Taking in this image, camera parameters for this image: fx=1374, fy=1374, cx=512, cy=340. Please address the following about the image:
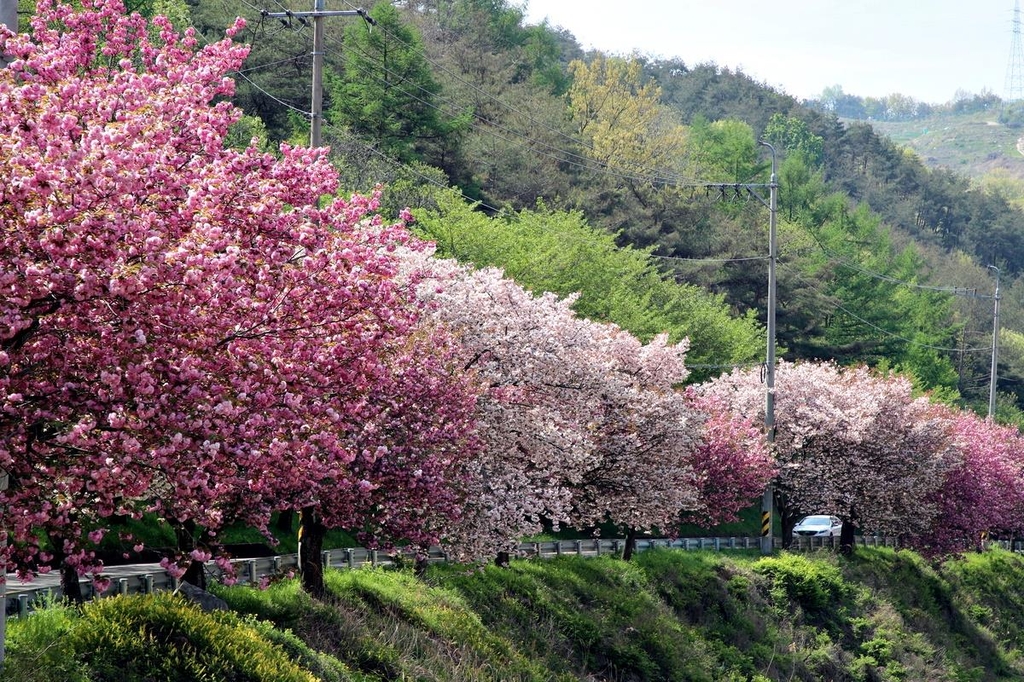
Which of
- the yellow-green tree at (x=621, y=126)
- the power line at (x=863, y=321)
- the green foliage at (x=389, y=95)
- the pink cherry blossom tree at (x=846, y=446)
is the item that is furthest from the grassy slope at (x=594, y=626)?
the yellow-green tree at (x=621, y=126)

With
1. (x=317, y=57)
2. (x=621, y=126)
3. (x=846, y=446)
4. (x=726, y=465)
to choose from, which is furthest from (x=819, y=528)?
(x=317, y=57)

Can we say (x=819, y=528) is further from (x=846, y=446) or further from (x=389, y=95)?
(x=389, y=95)

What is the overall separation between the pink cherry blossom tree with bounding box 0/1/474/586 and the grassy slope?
2.89 meters

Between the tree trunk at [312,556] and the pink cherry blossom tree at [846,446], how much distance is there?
86.5ft

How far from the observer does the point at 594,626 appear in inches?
1203

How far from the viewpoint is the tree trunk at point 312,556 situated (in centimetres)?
2325

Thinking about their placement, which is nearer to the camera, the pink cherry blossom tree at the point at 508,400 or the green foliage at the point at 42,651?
the green foliage at the point at 42,651

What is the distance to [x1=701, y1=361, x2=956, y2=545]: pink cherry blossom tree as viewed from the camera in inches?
1873

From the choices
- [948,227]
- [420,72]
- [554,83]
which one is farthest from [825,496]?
[948,227]

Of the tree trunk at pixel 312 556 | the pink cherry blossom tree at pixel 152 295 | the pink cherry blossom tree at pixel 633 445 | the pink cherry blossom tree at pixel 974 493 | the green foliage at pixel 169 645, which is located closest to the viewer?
the pink cherry blossom tree at pixel 152 295

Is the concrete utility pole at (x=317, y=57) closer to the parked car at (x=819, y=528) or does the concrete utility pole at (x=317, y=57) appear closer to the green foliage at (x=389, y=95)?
the green foliage at (x=389, y=95)

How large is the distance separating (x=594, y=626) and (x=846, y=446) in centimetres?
2021

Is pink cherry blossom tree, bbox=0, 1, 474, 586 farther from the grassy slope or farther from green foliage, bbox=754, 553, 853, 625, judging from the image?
green foliage, bbox=754, 553, 853, 625

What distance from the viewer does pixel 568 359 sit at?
95.7 feet
